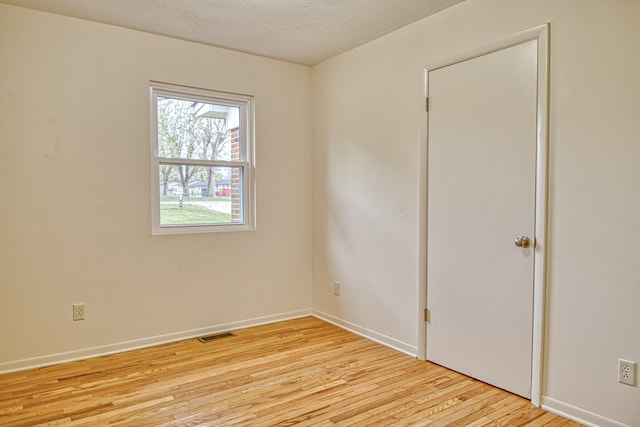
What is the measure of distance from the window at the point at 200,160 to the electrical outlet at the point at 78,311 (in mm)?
750

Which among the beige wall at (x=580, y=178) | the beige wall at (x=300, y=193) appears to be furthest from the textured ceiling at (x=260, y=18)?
the beige wall at (x=580, y=178)

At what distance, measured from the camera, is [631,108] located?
6.45 feet

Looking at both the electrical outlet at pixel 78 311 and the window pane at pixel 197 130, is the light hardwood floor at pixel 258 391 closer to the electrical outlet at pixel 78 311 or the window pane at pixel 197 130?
the electrical outlet at pixel 78 311

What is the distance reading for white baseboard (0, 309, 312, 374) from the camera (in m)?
2.86

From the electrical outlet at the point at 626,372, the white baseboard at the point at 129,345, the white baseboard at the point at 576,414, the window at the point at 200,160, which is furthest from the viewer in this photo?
the window at the point at 200,160

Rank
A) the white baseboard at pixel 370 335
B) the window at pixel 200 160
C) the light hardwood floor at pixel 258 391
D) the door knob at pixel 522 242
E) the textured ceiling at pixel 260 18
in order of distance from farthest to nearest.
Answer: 1. the window at pixel 200 160
2. the white baseboard at pixel 370 335
3. the textured ceiling at pixel 260 18
4. the door knob at pixel 522 242
5. the light hardwood floor at pixel 258 391

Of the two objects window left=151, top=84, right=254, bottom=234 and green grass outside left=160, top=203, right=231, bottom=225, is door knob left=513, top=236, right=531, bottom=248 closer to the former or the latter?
window left=151, top=84, right=254, bottom=234

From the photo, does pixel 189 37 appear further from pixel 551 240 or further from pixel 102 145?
pixel 551 240

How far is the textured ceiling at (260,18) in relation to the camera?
8.96ft

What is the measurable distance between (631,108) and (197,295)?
10.6 ft

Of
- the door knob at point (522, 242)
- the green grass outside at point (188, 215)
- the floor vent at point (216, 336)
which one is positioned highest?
the green grass outside at point (188, 215)

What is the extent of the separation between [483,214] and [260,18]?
6.75ft

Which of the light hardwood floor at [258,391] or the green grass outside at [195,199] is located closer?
the light hardwood floor at [258,391]

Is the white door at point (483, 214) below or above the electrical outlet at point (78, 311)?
above
